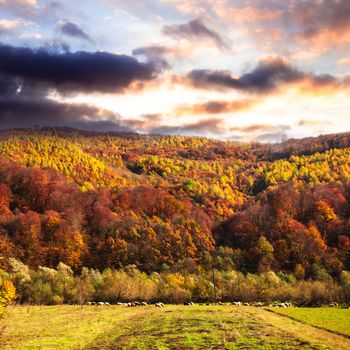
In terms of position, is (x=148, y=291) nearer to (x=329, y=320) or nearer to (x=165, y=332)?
(x=329, y=320)

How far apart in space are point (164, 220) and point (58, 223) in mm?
48495

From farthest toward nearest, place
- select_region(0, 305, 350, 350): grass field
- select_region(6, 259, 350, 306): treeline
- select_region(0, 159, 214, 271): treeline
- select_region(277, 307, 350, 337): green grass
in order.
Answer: select_region(0, 159, 214, 271): treeline < select_region(6, 259, 350, 306): treeline < select_region(277, 307, 350, 337): green grass < select_region(0, 305, 350, 350): grass field

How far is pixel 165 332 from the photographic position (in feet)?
139

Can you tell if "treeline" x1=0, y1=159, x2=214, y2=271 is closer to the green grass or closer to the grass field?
the grass field

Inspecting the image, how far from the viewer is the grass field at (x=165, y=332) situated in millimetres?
35344

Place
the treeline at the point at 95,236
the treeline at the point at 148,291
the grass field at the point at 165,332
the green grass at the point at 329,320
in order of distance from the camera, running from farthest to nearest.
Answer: the treeline at the point at 95,236, the treeline at the point at 148,291, the green grass at the point at 329,320, the grass field at the point at 165,332

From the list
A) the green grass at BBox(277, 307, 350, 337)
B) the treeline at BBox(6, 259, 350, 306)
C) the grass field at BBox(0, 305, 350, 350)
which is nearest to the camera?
the grass field at BBox(0, 305, 350, 350)

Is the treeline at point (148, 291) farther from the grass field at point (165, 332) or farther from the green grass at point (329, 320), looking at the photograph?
the grass field at point (165, 332)

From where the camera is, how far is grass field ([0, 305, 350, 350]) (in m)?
35.3

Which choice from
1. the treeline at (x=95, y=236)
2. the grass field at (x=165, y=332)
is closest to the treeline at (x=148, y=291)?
the grass field at (x=165, y=332)

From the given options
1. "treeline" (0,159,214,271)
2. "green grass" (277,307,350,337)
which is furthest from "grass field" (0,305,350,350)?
"treeline" (0,159,214,271)

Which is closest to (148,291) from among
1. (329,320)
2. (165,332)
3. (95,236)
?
(329,320)

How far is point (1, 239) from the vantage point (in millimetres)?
144875

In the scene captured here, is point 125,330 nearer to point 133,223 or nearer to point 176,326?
point 176,326
